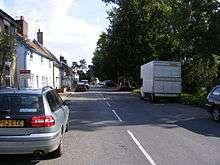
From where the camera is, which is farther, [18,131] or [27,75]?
[27,75]

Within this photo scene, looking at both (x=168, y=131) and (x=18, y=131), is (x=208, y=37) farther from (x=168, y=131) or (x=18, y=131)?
(x=18, y=131)

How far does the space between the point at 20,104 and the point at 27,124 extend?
498mm

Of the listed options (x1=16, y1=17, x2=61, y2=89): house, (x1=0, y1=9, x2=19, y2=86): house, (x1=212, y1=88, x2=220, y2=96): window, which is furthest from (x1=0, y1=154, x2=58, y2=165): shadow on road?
(x1=0, y1=9, x2=19, y2=86): house

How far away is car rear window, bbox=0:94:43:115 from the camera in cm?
925

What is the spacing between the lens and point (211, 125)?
57.7 feet

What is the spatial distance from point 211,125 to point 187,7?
17.8 meters

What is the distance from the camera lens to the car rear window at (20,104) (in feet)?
30.3

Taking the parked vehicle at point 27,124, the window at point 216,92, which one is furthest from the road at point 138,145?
the window at point 216,92

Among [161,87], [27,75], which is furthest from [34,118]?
[161,87]

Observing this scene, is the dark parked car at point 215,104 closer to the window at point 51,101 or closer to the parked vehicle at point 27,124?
the window at point 51,101

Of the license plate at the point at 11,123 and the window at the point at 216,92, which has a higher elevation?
the window at the point at 216,92

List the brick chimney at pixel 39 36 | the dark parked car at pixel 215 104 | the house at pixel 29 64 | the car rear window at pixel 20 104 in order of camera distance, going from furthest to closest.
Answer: the brick chimney at pixel 39 36
the house at pixel 29 64
the dark parked car at pixel 215 104
the car rear window at pixel 20 104

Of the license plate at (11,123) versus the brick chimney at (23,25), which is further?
the brick chimney at (23,25)

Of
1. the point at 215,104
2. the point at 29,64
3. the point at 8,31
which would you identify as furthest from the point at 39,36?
the point at 215,104
